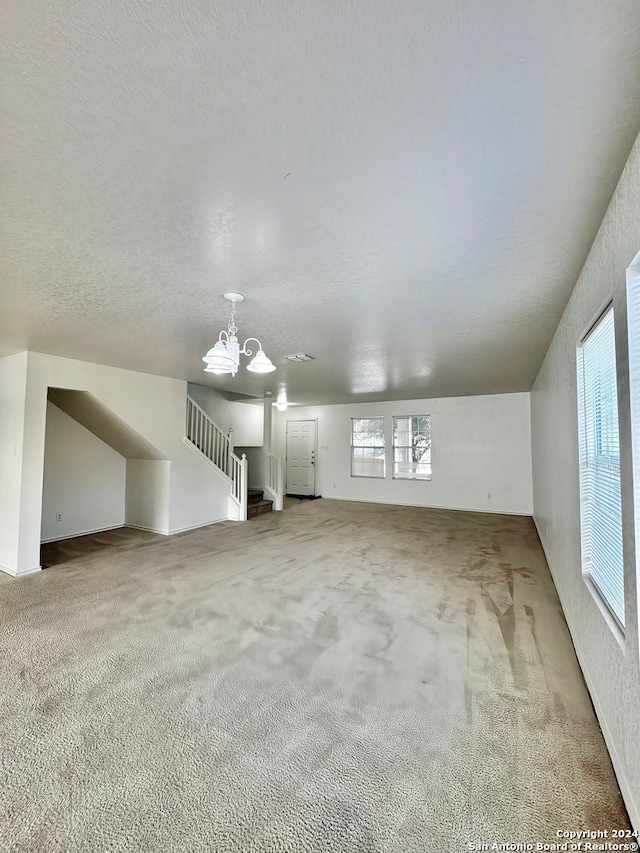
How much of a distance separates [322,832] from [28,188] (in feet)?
9.07

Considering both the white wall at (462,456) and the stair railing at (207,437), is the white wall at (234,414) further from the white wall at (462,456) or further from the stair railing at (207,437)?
the white wall at (462,456)

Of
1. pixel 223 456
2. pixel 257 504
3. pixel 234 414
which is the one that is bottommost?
pixel 257 504

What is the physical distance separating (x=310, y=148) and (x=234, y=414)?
727 centimetres

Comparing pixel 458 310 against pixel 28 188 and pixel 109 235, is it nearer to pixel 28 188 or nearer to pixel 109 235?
pixel 109 235

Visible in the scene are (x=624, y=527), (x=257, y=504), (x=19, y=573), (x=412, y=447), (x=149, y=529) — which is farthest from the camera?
(x=412, y=447)

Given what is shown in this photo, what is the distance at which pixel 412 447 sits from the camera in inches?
333

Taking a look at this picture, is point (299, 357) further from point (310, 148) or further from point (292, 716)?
point (292, 716)

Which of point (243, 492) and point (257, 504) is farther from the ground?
point (243, 492)

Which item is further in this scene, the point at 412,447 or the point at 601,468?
the point at 412,447

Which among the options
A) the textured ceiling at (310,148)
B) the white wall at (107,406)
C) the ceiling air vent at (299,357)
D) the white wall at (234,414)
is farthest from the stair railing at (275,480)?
the textured ceiling at (310,148)

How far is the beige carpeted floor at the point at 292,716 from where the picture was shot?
53.6 inches

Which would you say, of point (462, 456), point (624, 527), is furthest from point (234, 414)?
point (624, 527)

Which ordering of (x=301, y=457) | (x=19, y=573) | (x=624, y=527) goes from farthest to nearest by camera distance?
(x=301, y=457), (x=19, y=573), (x=624, y=527)

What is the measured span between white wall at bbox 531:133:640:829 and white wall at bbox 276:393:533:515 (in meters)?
4.68
